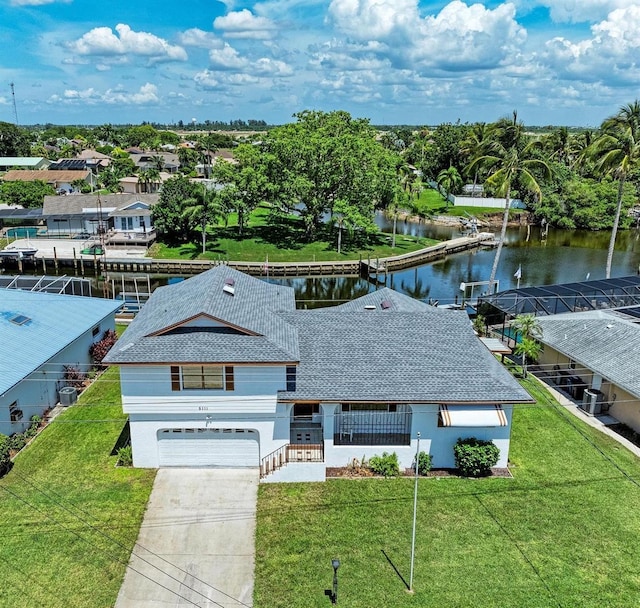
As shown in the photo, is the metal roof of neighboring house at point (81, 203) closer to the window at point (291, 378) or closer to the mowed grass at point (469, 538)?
the window at point (291, 378)

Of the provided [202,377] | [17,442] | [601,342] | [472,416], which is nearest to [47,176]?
[17,442]

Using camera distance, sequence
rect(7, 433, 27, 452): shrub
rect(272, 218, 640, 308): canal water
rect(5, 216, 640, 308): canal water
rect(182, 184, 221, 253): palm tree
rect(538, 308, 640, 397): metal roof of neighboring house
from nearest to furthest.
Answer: rect(7, 433, 27, 452): shrub → rect(538, 308, 640, 397): metal roof of neighboring house → rect(5, 216, 640, 308): canal water → rect(272, 218, 640, 308): canal water → rect(182, 184, 221, 253): palm tree

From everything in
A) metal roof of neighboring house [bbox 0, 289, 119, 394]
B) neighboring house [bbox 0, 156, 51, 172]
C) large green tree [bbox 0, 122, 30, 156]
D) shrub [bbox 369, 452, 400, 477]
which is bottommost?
shrub [bbox 369, 452, 400, 477]

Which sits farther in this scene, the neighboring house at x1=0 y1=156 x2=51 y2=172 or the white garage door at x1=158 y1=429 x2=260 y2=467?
the neighboring house at x1=0 y1=156 x2=51 y2=172

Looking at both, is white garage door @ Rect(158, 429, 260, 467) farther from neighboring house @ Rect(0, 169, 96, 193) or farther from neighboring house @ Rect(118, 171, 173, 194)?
neighboring house @ Rect(0, 169, 96, 193)

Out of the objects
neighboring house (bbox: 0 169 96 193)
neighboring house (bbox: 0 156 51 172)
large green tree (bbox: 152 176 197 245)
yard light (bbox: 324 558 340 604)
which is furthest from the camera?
neighboring house (bbox: 0 156 51 172)

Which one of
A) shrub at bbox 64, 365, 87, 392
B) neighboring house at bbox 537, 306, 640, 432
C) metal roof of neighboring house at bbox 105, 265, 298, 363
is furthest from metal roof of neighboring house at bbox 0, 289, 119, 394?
neighboring house at bbox 537, 306, 640, 432

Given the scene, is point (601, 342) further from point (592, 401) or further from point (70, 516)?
point (70, 516)
